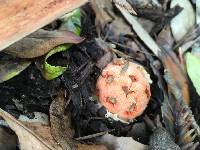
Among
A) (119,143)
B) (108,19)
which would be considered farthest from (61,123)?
(108,19)

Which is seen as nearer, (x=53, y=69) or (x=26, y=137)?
(x=26, y=137)

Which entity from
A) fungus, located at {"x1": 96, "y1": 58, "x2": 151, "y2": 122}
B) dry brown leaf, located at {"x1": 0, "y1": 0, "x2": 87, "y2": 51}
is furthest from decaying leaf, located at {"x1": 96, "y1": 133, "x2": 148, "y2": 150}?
dry brown leaf, located at {"x1": 0, "y1": 0, "x2": 87, "y2": 51}

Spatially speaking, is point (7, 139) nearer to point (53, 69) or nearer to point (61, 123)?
point (61, 123)

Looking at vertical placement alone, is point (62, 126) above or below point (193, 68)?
above

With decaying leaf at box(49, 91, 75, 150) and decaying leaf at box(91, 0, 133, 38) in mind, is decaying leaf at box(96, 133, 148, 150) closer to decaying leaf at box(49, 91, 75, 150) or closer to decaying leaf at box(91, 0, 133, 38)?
decaying leaf at box(49, 91, 75, 150)

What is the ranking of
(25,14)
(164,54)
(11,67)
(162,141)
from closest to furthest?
(25,14) < (11,67) < (162,141) < (164,54)

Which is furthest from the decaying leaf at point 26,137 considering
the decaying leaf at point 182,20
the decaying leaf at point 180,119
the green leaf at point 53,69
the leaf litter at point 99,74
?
the decaying leaf at point 182,20

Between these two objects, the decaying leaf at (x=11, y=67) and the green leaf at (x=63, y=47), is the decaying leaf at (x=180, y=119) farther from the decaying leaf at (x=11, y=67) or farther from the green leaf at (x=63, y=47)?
the decaying leaf at (x=11, y=67)
